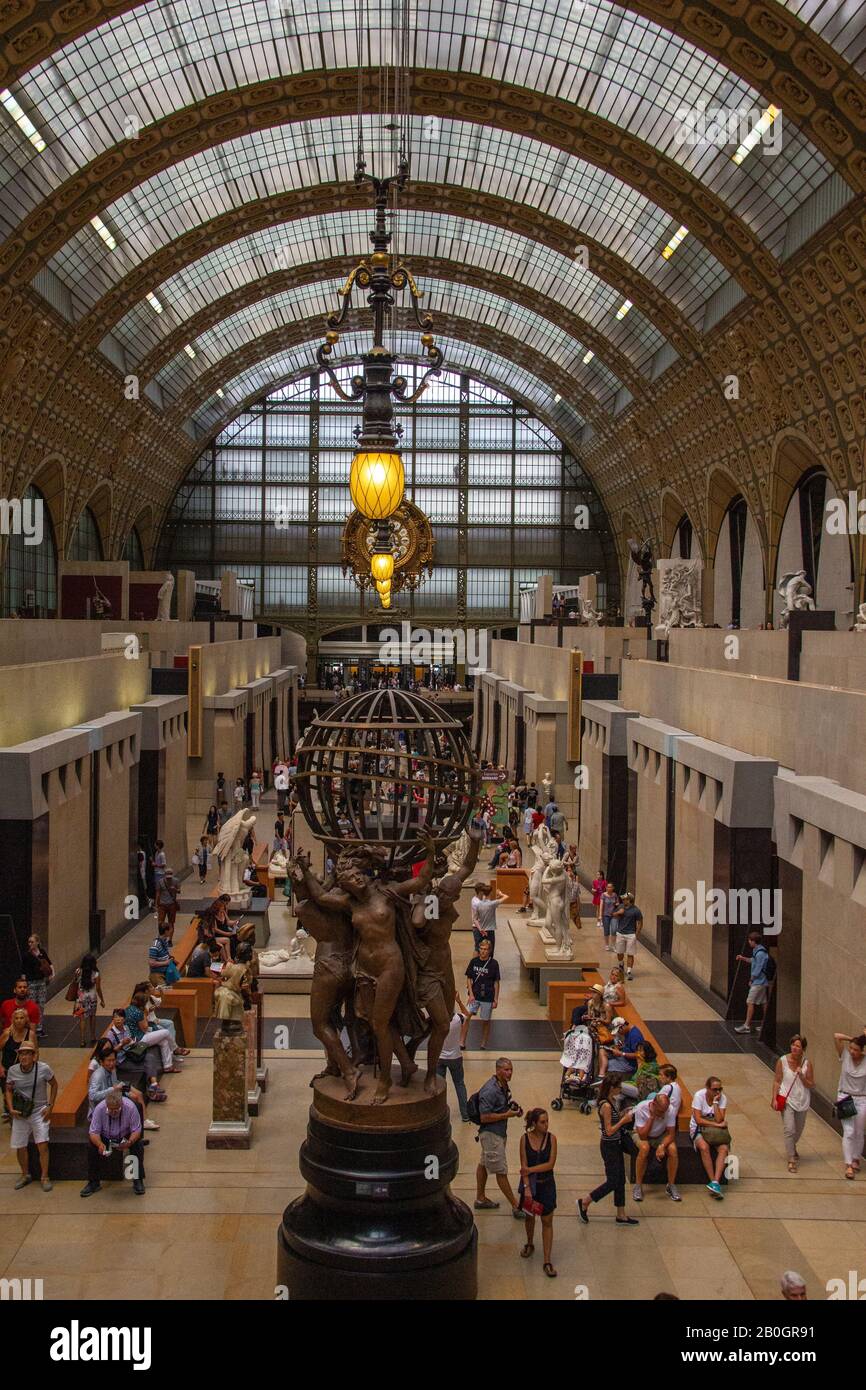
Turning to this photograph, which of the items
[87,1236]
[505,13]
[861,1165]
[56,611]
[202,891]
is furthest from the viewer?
[56,611]

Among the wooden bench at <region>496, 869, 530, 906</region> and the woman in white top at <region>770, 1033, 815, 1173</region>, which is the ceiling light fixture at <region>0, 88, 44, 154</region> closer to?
the wooden bench at <region>496, 869, 530, 906</region>

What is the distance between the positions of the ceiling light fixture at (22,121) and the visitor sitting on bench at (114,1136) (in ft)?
79.6

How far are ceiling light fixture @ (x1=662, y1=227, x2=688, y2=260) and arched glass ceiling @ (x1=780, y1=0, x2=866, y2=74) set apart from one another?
13251 millimetres

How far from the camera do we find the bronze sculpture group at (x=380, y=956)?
901 centimetres

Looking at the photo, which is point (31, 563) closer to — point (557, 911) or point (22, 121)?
point (22, 121)

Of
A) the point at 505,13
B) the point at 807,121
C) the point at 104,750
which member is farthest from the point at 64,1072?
the point at 505,13

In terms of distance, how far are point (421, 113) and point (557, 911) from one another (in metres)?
26.1

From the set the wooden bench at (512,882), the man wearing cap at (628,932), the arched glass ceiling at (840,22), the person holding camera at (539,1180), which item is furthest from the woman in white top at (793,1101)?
the arched glass ceiling at (840,22)

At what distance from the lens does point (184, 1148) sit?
1220cm

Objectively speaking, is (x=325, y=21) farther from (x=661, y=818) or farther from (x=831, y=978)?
(x=831, y=978)

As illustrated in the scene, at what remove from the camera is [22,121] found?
30531 mm

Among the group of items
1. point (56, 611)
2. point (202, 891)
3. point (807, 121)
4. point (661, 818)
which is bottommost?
point (202, 891)

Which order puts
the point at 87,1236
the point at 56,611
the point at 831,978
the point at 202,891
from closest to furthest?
1. the point at 87,1236
2. the point at 831,978
3. the point at 202,891
4. the point at 56,611

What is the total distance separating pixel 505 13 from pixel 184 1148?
96.5 feet
